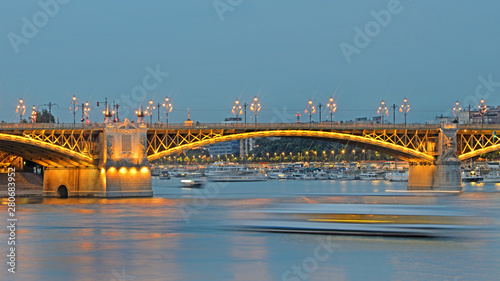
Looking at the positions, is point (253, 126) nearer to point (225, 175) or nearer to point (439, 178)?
point (439, 178)

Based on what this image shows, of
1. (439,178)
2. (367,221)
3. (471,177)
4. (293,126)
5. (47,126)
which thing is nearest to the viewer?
(367,221)

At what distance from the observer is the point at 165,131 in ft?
320

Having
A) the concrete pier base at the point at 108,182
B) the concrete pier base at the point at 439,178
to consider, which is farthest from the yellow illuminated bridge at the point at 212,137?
the concrete pier base at the point at 439,178

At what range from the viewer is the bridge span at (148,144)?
93.7 m

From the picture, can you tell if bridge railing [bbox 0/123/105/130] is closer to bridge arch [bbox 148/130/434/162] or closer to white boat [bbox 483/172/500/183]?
bridge arch [bbox 148/130/434/162]

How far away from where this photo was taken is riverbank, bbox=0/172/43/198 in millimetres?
111125

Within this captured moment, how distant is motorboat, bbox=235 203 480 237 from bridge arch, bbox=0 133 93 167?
114ft

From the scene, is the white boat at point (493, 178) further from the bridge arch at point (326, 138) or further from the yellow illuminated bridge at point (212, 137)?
the bridge arch at point (326, 138)

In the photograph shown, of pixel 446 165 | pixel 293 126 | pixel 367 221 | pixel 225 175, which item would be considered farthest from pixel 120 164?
pixel 225 175

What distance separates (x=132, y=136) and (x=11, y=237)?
144 ft

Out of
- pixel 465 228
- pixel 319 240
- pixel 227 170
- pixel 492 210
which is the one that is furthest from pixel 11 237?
pixel 227 170

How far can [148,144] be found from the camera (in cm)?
10069

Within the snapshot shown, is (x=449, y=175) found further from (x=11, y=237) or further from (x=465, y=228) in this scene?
(x=11, y=237)

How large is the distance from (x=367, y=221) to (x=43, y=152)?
51577mm
